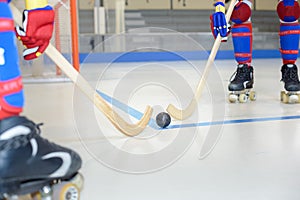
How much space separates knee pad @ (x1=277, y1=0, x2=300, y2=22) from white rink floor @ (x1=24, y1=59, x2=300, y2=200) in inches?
16.3

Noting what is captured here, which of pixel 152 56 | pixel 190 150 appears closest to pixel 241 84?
pixel 190 150

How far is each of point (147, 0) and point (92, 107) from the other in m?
6.56

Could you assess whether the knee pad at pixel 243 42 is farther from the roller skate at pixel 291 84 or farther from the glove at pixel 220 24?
the glove at pixel 220 24

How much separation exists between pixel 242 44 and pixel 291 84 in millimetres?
307

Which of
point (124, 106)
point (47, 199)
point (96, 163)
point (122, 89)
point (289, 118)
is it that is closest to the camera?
point (47, 199)

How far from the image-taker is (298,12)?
75.7 inches

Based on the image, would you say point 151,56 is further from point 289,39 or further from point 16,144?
point 16,144

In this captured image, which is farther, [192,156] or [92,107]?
[92,107]

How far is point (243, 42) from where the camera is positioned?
2014 millimetres

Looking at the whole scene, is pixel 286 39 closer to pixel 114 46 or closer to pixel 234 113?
pixel 234 113

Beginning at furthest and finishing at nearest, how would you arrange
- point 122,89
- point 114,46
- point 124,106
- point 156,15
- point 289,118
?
point 156,15, point 114,46, point 122,89, point 124,106, point 289,118

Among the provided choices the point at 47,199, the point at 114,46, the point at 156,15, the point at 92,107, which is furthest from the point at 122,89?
the point at 156,15

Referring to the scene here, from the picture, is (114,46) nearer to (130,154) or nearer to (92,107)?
(92,107)

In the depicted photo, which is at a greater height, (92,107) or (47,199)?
(47,199)
